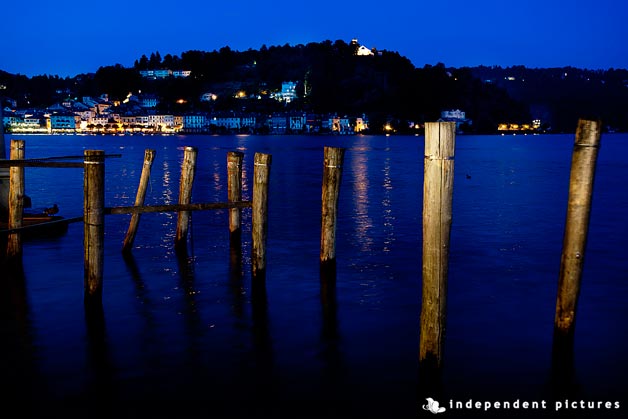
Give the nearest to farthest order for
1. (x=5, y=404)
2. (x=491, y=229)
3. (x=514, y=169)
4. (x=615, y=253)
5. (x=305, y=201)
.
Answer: (x=5, y=404) < (x=615, y=253) < (x=491, y=229) < (x=305, y=201) < (x=514, y=169)

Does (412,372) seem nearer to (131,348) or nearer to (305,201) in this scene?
(131,348)

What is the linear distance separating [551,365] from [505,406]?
1.44m

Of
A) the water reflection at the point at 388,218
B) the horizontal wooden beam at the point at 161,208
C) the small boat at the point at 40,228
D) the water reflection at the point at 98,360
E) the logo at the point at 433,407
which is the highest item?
the horizontal wooden beam at the point at 161,208

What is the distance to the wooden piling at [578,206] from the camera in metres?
7.91

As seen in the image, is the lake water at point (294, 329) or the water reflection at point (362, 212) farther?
the water reflection at point (362, 212)

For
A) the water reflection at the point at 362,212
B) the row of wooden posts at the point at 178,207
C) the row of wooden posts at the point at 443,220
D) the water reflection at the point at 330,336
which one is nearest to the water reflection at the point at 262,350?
the row of wooden posts at the point at 178,207

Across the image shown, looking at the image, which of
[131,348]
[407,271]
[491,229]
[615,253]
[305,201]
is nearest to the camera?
[131,348]

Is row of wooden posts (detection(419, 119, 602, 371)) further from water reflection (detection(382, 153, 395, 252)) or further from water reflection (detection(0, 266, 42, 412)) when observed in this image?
water reflection (detection(382, 153, 395, 252))

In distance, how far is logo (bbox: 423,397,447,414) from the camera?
8258mm

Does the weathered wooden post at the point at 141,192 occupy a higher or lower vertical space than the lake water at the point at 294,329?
higher

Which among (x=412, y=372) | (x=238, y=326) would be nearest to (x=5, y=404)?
(x=238, y=326)

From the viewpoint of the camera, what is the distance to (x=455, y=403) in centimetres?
838

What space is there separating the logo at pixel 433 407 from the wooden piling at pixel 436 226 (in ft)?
2.16

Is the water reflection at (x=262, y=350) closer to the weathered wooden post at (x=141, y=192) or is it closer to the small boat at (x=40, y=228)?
the weathered wooden post at (x=141, y=192)
